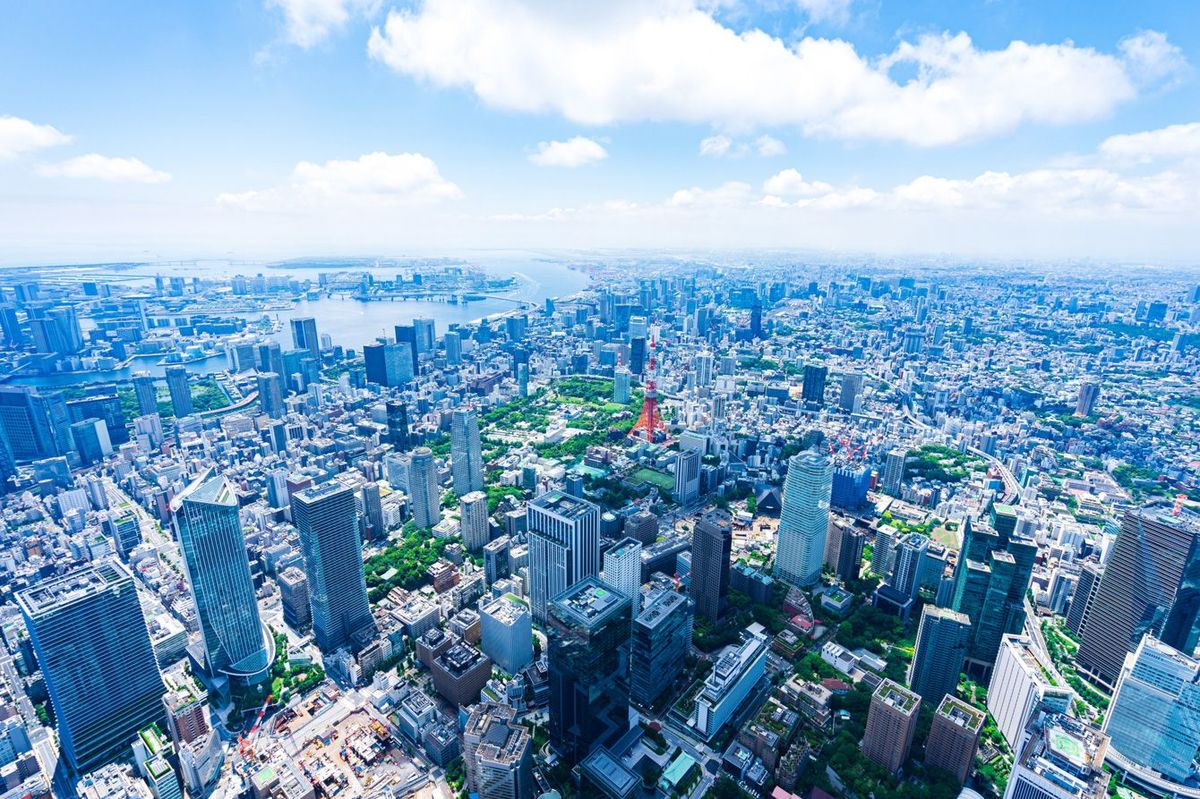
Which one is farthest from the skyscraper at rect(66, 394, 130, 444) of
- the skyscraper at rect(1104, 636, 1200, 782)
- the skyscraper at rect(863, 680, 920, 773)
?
the skyscraper at rect(1104, 636, 1200, 782)

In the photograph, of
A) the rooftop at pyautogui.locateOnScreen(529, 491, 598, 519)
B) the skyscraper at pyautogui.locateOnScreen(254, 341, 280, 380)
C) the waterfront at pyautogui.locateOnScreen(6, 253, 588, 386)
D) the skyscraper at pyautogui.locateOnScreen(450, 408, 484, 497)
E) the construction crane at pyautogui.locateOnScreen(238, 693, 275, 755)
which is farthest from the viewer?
the waterfront at pyautogui.locateOnScreen(6, 253, 588, 386)

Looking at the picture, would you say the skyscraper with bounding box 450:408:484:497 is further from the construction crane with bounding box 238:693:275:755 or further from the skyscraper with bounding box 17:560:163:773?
the skyscraper with bounding box 17:560:163:773

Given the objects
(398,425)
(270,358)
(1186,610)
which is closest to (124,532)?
(398,425)

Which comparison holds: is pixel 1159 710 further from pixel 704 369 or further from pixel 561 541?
pixel 704 369

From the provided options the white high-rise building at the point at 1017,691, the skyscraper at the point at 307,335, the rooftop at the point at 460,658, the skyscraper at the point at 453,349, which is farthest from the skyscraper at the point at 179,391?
the white high-rise building at the point at 1017,691

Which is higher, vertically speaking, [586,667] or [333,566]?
[586,667]
